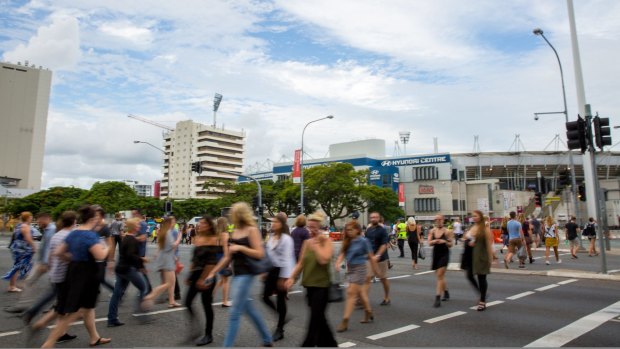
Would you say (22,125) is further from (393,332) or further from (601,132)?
(393,332)

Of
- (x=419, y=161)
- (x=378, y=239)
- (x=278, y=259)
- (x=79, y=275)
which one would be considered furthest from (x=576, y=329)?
(x=419, y=161)

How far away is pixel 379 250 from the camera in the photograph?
8648 millimetres

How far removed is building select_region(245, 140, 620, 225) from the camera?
75.1 m

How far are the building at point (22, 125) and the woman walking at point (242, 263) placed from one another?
495 ft

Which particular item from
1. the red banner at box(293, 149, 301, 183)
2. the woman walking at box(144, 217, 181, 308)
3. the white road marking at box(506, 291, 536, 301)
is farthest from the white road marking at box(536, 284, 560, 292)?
the red banner at box(293, 149, 301, 183)

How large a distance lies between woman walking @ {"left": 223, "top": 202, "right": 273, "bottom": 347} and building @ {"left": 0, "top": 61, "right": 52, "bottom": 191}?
150906mm

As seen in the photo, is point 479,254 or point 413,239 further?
point 413,239

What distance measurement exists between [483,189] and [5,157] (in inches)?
5226

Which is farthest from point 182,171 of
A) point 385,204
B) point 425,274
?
point 425,274

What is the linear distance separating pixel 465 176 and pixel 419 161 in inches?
524

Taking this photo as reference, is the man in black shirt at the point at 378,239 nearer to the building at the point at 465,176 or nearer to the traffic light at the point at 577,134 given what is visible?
the traffic light at the point at 577,134

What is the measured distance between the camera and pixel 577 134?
43.1 ft

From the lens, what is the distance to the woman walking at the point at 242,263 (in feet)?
16.7

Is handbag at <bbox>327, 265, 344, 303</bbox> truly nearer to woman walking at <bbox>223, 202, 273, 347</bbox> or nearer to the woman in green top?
the woman in green top
